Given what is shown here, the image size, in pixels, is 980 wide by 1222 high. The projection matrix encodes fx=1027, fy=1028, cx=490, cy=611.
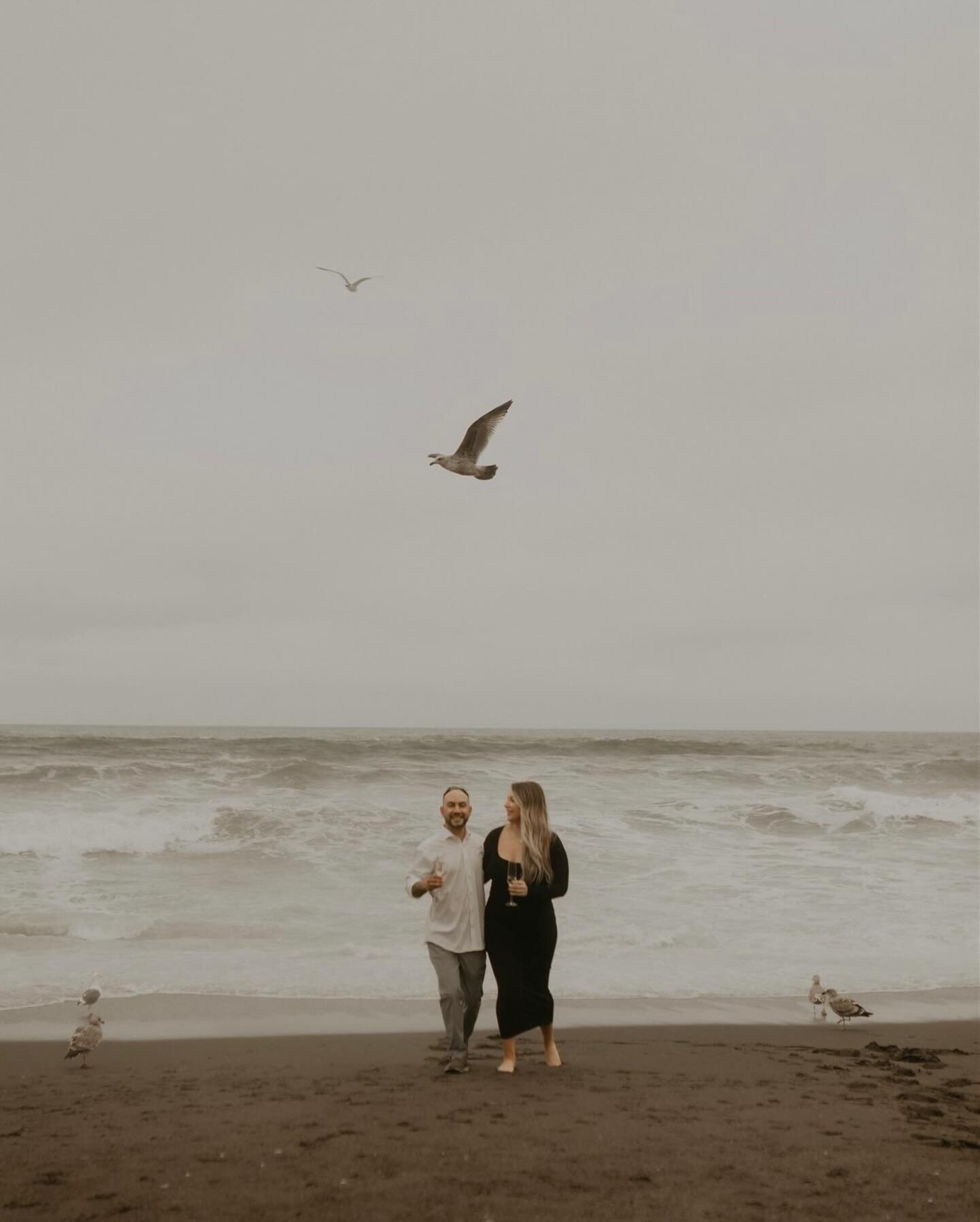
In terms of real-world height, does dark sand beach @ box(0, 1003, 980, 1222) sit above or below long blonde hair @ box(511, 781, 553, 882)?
below

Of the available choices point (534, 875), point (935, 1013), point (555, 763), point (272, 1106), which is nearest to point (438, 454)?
point (534, 875)

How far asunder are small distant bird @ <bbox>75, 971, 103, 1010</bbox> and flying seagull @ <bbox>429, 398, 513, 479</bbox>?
484 centimetres

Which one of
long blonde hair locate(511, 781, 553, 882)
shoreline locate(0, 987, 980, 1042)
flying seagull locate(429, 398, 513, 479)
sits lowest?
shoreline locate(0, 987, 980, 1042)

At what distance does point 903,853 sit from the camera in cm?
1602

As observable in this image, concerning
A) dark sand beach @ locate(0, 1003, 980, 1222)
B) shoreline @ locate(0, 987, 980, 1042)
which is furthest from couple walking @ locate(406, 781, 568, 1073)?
shoreline @ locate(0, 987, 980, 1042)

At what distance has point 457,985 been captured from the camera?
18.8ft

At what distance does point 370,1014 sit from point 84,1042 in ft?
7.15

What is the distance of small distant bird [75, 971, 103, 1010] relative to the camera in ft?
23.9

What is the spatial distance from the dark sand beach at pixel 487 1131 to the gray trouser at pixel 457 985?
0.79 ft

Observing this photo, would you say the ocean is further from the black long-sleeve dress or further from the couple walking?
the black long-sleeve dress

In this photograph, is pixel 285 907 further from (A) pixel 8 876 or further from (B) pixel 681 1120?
(B) pixel 681 1120

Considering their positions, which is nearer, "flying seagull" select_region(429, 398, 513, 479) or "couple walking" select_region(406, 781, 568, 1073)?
"couple walking" select_region(406, 781, 568, 1073)

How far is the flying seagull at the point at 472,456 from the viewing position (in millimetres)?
8695

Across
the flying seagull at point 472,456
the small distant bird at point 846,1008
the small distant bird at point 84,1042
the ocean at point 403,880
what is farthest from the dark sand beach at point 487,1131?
the flying seagull at point 472,456
